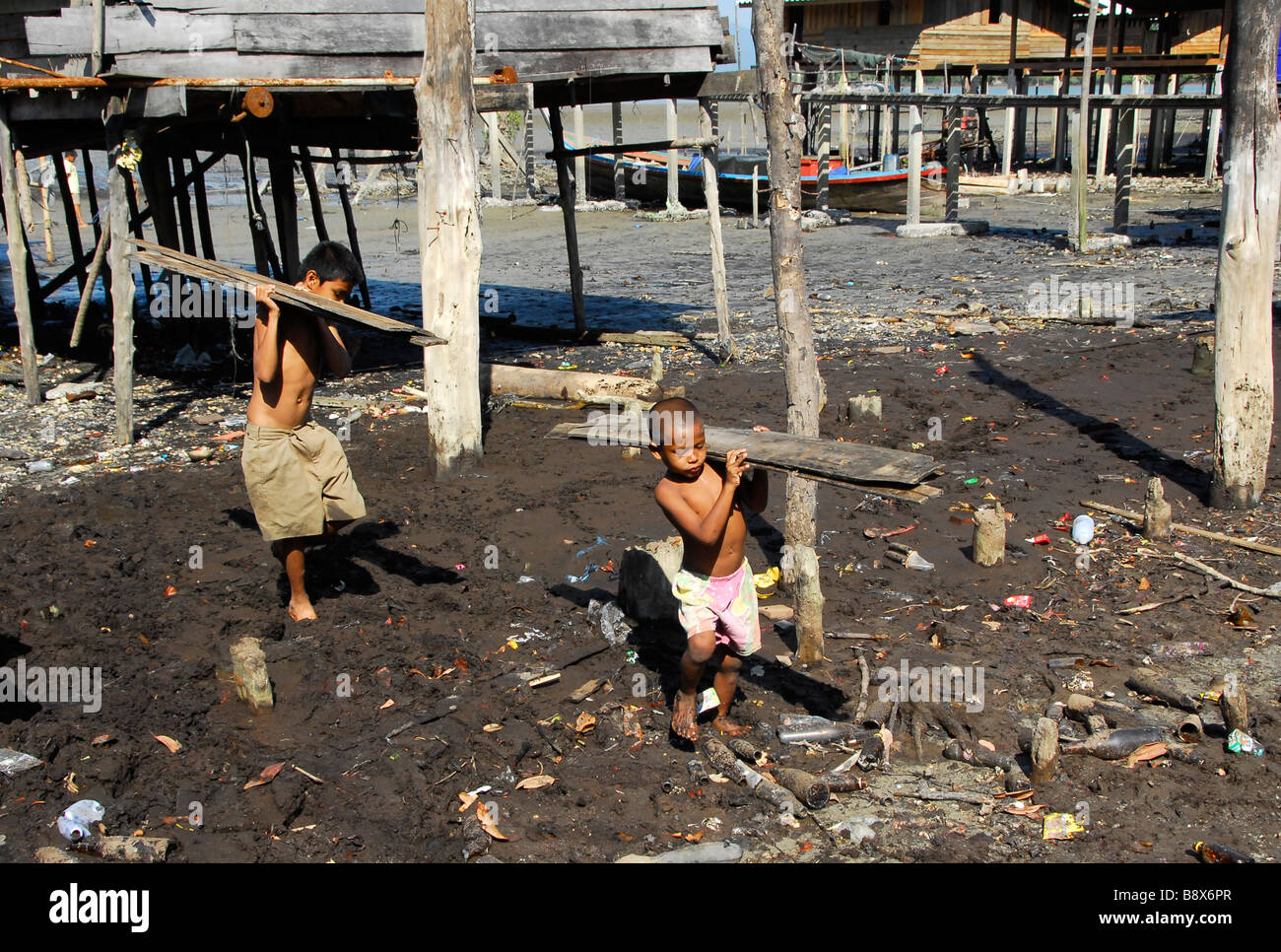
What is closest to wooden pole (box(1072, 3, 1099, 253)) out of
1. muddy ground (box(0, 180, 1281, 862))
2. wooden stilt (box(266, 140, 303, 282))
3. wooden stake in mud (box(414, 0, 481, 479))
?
muddy ground (box(0, 180, 1281, 862))

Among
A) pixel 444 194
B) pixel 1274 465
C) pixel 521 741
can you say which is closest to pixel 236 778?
pixel 521 741

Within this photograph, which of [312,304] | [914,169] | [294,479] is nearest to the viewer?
[312,304]

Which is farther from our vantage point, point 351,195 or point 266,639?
point 351,195

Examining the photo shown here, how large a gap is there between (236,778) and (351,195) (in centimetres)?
2791

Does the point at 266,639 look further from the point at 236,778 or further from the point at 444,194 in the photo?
the point at 444,194

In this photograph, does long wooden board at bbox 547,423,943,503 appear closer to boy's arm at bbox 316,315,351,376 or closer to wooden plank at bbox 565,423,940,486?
wooden plank at bbox 565,423,940,486

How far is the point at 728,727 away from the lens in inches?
198

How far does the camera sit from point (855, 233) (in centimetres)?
2361

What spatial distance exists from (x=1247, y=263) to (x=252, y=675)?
664 centimetres

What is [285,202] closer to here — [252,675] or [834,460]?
[252,675]

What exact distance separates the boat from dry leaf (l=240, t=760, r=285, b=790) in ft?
76.0

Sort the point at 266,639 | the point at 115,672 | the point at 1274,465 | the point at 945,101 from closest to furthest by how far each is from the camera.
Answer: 1. the point at 115,672
2. the point at 266,639
3. the point at 1274,465
4. the point at 945,101

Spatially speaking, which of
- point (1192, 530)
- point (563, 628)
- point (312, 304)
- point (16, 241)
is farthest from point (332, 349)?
point (16, 241)

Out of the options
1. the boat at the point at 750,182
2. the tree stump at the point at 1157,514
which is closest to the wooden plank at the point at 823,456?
the tree stump at the point at 1157,514
